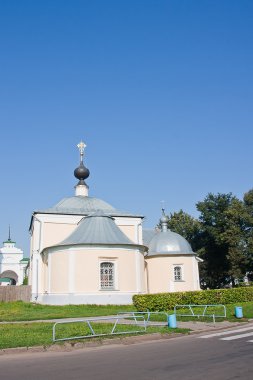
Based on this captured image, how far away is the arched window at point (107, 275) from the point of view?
1071 inches

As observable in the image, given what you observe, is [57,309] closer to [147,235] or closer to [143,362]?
[143,362]

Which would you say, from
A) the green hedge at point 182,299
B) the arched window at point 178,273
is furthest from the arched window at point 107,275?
the arched window at point 178,273

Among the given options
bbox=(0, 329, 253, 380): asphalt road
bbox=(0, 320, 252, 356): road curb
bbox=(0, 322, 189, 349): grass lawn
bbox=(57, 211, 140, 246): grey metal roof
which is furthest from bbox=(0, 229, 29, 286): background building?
bbox=(0, 329, 253, 380): asphalt road

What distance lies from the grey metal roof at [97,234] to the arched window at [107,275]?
157 centimetres

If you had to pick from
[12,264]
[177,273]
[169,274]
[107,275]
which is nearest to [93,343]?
[107,275]

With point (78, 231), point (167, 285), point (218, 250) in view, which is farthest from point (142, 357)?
point (218, 250)

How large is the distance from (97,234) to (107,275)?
3.01 metres

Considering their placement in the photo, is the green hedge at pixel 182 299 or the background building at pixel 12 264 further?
the background building at pixel 12 264

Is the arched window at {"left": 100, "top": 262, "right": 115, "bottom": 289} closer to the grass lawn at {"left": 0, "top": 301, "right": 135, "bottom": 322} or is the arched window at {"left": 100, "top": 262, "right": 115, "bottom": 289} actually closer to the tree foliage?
the grass lawn at {"left": 0, "top": 301, "right": 135, "bottom": 322}

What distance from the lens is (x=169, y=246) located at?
110 feet

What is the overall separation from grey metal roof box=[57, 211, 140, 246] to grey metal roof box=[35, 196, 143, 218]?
14.0 ft

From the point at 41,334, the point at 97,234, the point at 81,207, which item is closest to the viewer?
the point at 41,334

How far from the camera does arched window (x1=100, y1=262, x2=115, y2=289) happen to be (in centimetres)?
2720

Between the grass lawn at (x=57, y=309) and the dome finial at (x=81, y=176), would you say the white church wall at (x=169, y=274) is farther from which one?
the dome finial at (x=81, y=176)
